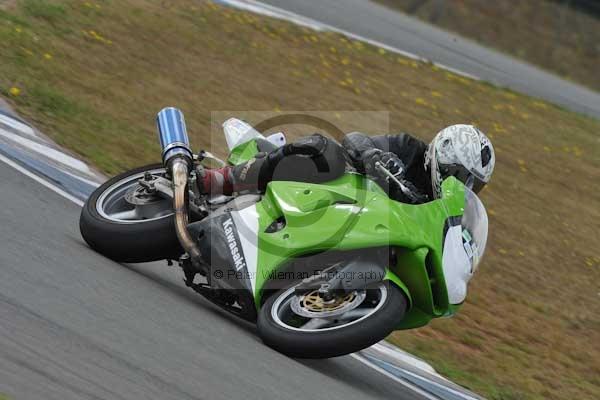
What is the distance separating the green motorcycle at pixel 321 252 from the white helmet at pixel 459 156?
11 centimetres

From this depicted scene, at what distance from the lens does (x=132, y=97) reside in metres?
10.7

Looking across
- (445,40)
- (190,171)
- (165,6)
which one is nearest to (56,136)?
(190,171)

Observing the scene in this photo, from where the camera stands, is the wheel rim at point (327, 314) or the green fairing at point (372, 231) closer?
the wheel rim at point (327, 314)

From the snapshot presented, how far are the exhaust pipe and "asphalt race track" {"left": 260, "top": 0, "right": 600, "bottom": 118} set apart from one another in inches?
391

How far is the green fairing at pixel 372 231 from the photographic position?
216 inches

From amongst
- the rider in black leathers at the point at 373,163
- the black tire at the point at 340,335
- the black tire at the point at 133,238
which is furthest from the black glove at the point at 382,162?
the black tire at the point at 133,238

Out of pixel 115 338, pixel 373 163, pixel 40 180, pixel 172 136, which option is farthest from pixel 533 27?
pixel 115 338

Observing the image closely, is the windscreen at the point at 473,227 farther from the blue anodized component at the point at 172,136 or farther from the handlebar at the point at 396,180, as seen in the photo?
the blue anodized component at the point at 172,136

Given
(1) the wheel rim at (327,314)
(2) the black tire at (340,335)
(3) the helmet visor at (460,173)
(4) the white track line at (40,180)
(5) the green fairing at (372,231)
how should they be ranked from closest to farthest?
(2) the black tire at (340,335) → (1) the wheel rim at (327,314) → (5) the green fairing at (372,231) → (3) the helmet visor at (460,173) → (4) the white track line at (40,180)

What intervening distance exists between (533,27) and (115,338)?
837 inches

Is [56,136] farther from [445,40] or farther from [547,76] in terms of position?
[547,76]

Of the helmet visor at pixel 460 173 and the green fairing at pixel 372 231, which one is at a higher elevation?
the helmet visor at pixel 460 173

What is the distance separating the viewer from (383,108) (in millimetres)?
13828

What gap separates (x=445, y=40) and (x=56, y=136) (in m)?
12.4
